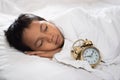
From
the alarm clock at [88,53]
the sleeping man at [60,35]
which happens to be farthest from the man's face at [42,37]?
the alarm clock at [88,53]

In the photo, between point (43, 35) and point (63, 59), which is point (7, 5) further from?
point (63, 59)

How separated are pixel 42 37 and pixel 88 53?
0.24 meters

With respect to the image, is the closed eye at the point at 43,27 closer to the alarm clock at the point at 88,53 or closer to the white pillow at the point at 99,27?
the white pillow at the point at 99,27

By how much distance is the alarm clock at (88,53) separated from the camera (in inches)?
43.2

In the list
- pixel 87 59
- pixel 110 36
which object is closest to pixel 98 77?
pixel 87 59

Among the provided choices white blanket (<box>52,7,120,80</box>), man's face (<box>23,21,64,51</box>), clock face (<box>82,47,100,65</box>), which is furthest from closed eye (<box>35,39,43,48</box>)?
clock face (<box>82,47,100,65</box>)

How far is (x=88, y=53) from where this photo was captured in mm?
1105

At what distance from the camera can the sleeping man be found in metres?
1.15

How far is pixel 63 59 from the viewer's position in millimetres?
1092

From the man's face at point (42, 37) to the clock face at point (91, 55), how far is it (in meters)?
0.16

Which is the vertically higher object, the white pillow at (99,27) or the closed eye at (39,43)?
the white pillow at (99,27)

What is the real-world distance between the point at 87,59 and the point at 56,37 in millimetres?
194

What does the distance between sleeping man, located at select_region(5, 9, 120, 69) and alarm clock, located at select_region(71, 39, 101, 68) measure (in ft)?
0.12

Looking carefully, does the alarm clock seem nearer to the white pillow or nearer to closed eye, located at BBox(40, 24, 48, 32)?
the white pillow
